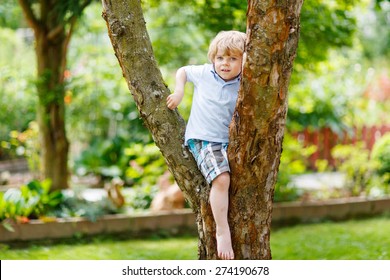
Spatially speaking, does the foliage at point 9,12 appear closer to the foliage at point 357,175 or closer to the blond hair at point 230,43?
the foliage at point 357,175

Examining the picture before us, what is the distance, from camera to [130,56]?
347cm

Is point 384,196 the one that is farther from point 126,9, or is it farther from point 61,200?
point 126,9

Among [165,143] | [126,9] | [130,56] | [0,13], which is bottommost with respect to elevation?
[165,143]

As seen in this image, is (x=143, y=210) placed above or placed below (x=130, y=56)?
below

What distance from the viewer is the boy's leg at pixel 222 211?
3.35m

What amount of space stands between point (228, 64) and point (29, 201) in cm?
366

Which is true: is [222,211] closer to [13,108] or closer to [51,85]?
[51,85]

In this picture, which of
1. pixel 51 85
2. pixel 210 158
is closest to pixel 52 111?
pixel 51 85

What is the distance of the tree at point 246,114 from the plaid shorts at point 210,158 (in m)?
0.05
